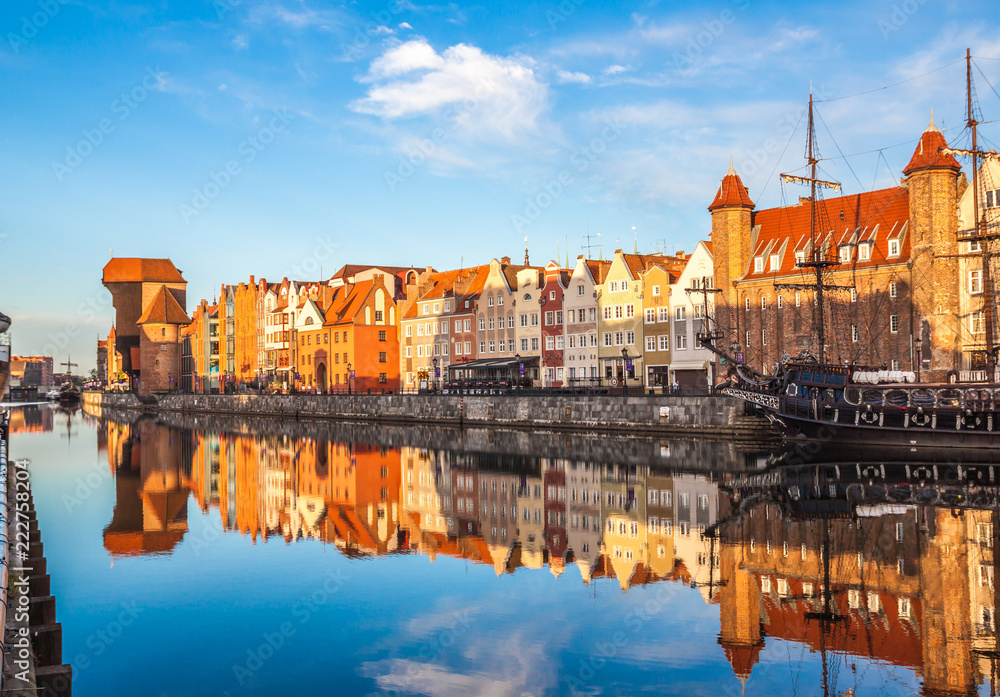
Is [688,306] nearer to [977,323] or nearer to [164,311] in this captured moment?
[977,323]

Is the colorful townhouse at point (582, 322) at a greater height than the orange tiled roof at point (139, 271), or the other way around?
the orange tiled roof at point (139, 271)

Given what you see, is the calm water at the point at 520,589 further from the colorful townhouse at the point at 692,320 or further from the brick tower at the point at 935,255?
the colorful townhouse at the point at 692,320

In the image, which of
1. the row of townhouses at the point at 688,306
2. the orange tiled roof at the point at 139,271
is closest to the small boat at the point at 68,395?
the orange tiled roof at the point at 139,271

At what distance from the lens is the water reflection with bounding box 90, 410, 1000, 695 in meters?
14.0

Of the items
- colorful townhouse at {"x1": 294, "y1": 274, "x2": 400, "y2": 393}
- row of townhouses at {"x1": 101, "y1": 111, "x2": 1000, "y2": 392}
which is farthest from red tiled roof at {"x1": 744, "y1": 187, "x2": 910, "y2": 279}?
colorful townhouse at {"x1": 294, "y1": 274, "x2": 400, "y2": 393}

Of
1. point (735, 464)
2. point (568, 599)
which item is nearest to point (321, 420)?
point (735, 464)

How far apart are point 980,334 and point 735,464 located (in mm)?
24051

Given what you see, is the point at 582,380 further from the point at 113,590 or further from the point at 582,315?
the point at 113,590

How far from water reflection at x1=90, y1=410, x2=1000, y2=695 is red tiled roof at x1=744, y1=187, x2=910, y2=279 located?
26.0m

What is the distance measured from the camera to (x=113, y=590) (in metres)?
17.9

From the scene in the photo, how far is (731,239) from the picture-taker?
210ft

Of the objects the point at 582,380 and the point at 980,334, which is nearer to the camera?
the point at 980,334

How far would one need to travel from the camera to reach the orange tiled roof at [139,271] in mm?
134625

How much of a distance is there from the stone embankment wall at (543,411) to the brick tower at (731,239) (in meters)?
13.3
